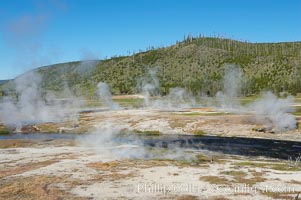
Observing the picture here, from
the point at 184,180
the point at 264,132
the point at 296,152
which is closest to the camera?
the point at 184,180

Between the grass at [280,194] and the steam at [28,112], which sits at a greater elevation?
the steam at [28,112]

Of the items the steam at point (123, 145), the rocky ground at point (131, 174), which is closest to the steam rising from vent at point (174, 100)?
the steam at point (123, 145)

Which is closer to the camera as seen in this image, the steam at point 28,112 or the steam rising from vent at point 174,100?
the steam at point 28,112

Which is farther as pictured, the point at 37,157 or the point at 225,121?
the point at 225,121

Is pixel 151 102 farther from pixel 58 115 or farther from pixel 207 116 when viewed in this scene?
pixel 207 116

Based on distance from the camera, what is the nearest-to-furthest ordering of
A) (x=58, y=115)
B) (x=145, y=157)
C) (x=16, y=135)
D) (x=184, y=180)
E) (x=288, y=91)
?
(x=184, y=180) → (x=145, y=157) → (x=16, y=135) → (x=58, y=115) → (x=288, y=91)

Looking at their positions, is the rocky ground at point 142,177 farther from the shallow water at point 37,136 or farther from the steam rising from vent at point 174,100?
the steam rising from vent at point 174,100

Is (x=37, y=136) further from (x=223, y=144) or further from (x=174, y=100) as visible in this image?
(x=174, y=100)

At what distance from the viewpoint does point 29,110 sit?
12525 centimetres

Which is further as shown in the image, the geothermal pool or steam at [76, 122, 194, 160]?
the geothermal pool

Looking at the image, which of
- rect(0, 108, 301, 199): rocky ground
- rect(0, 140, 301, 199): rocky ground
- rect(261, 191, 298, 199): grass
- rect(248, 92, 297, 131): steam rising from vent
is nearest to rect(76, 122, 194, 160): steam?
rect(0, 108, 301, 199): rocky ground

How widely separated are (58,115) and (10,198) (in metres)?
85.8

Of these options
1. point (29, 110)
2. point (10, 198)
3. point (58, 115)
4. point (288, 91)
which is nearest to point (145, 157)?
point (10, 198)

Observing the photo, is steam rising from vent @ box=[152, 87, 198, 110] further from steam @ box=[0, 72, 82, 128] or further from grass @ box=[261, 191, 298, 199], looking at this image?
grass @ box=[261, 191, 298, 199]
